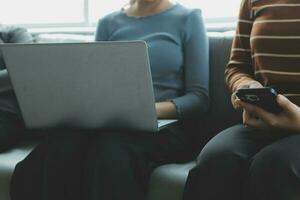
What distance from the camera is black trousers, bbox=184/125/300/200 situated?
1092mm

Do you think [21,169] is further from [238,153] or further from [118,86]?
[238,153]

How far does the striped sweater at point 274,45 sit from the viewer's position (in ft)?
4.44

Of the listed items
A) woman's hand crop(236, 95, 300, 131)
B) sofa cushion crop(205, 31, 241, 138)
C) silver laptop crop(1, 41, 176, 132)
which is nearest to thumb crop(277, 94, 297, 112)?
woman's hand crop(236, 95, 300, 131)

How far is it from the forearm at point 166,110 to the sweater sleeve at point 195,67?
54 millimetres

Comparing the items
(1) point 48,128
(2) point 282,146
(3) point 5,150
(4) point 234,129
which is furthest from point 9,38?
(2) point 282,146

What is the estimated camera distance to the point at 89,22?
2.55m

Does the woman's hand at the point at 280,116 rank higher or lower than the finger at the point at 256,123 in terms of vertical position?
higher

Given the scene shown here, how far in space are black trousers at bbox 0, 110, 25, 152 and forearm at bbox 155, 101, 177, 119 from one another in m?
0.54

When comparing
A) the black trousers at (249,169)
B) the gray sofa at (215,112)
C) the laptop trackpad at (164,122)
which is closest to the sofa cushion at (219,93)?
the gray sofa at (215,112)

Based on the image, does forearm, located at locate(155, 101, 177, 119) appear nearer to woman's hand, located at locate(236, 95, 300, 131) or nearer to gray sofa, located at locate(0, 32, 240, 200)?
gray sofa, located at locate(0, 32, 240, 200)

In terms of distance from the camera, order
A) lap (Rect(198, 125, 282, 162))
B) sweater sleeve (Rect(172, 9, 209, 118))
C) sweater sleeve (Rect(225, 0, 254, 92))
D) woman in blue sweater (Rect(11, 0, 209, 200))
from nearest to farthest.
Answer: lap (Rect(198, 125, 282, 162))
woman in blue sweater (Rect(11, 0, 209, 200))
sweater sleeve (Rect(225, 0, 254, 92))
sweater sleeve (Rect(172, 9, 209, 118))

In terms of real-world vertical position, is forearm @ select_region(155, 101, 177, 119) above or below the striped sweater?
below

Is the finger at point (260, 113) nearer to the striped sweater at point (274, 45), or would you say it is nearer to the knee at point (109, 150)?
the striped sweater at point (274, 45)

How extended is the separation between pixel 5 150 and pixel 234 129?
2.56ft
